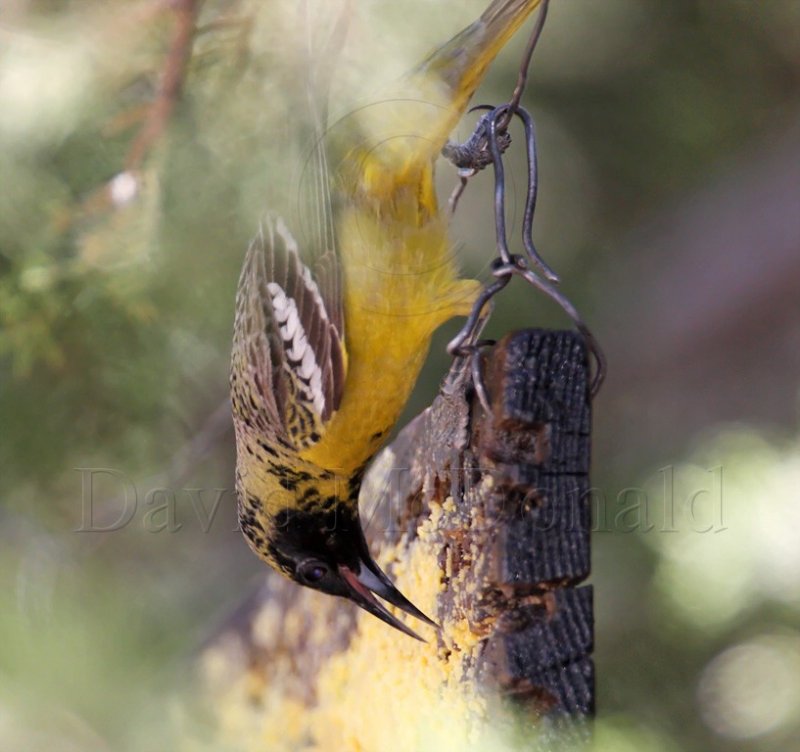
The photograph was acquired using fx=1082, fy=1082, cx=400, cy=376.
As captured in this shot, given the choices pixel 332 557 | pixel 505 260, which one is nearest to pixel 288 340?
pixel 332 557

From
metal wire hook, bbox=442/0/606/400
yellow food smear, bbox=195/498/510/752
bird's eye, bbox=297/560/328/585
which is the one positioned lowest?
yellow food smear, bbox=195/498/510/752

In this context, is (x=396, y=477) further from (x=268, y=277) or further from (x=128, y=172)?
(x=128, y=172)

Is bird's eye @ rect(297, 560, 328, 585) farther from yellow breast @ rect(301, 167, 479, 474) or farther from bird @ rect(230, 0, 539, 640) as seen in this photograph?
yellow breast @ rect(301, 167, 479, 474)

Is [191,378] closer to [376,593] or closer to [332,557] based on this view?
[332,557]

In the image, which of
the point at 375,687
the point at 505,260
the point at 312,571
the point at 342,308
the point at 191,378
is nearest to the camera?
the point at 505,260

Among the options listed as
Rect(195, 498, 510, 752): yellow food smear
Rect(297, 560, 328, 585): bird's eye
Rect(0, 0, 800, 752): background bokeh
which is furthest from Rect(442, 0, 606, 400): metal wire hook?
Rect(297, 560, 328, 585): bird's eye

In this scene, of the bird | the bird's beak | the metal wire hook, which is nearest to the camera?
the metal wire hook
